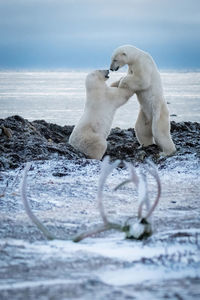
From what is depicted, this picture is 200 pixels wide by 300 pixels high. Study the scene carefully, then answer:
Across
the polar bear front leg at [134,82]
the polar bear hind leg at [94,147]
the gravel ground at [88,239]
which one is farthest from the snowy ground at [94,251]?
the polar bear front leg at [134,82]

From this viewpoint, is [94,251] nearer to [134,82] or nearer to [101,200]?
[101,200]

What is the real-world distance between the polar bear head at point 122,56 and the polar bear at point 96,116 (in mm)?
303

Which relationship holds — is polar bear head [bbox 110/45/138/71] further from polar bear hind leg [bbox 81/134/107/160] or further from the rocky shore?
the rocky shore

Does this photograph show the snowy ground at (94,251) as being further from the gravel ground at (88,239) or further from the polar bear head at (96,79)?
the polar bear head at (96,79)

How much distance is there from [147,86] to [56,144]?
1779 mm

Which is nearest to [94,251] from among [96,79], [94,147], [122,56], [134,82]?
[94,147]

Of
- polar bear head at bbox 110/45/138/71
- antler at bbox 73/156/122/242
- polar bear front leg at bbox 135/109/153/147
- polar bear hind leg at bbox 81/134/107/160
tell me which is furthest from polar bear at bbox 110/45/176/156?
antler at bbox 73/156/122/242

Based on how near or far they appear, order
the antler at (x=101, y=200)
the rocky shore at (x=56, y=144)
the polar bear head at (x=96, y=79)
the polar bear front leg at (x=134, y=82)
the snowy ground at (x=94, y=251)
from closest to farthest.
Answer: the snowy ground at (x=94, y=251) → the antler at (x=101, y=200) → the rocky shore at (x=56, y=144) → the polar bear head at (x=96, y=79) → the polar bear front leg at (x=134, y=82)

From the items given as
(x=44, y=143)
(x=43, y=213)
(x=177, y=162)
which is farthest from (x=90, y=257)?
(x=44, y=143)

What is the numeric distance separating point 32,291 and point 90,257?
68cm

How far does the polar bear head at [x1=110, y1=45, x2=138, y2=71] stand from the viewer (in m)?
8.66

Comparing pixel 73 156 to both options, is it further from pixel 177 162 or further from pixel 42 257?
pixel 42 257

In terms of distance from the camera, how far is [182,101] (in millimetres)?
22312

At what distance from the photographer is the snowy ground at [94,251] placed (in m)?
3.00
